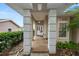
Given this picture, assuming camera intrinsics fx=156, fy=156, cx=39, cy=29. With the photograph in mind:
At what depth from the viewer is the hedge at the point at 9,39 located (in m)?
2.84

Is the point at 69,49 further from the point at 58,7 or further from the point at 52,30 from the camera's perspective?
the point at 58,7

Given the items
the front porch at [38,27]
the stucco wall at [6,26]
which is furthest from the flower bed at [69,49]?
the stucco wall at [6,26]

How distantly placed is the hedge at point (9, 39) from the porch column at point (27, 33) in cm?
12

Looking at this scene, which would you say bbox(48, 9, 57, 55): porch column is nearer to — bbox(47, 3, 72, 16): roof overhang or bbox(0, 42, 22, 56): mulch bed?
bbox(47, 3, 72, 16): roof overhang

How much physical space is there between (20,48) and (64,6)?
1.23 meters

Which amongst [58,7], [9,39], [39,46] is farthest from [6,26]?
[58,7]

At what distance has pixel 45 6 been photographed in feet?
9.52

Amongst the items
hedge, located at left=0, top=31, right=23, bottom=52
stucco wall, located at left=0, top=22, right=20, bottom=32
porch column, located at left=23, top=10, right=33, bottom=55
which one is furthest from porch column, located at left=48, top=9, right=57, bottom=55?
stucco wall, located at left=0, top=22, right=20, bottom=32

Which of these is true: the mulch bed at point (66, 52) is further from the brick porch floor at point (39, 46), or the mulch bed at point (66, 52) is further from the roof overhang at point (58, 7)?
the roof overhang at point (58, 7)

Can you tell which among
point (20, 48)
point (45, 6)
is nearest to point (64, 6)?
point (45, 6)

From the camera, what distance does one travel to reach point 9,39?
2947 millimetres

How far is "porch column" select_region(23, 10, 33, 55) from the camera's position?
294cm

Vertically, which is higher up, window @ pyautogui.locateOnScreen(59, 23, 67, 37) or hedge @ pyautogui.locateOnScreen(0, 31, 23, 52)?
window @ pyautogui.locateOnScreen(59, 23, 67, 37)

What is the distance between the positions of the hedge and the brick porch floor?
14.0 inches
